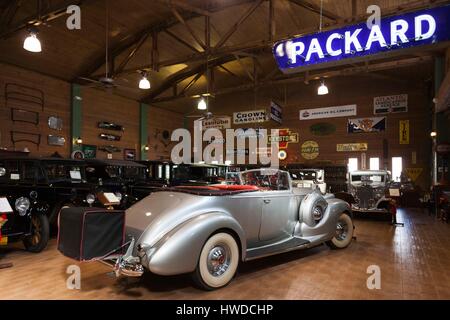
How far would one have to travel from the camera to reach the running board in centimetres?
385

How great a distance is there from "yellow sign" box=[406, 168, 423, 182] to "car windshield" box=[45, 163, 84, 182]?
1254cm

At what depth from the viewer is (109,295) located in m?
3.23

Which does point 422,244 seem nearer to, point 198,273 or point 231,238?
point 231,238

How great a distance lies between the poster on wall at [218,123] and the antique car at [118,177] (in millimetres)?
7962

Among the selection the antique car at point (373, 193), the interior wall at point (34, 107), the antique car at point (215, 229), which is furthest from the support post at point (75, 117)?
the antique car at point (373, 193)

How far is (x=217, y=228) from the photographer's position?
3348 mm

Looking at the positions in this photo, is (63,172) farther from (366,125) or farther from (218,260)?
(366,125)

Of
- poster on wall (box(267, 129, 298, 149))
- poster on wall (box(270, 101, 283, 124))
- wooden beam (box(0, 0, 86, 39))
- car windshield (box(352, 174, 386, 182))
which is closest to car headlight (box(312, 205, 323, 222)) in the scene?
car windshield (box(352, 174, 386, 182))

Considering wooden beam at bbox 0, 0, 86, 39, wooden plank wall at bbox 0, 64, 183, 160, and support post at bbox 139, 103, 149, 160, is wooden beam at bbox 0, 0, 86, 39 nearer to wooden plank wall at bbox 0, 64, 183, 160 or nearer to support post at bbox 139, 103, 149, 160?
wooden plank wall at bbox 0, 64, 183, 160

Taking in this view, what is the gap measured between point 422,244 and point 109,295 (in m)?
5.31

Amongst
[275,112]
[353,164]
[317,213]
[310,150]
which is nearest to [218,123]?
[275,112]

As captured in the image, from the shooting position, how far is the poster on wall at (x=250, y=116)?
14.7 meters

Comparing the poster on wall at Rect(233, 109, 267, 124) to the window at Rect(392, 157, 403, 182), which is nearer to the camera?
the window at Rect(392, 157, 403, 182)
